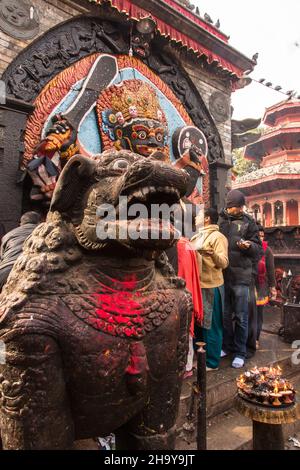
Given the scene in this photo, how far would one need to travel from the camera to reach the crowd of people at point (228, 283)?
388cm

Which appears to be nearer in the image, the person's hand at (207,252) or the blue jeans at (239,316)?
the person's hand at (207,252)

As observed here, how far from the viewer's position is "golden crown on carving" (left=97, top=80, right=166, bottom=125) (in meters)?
5.95

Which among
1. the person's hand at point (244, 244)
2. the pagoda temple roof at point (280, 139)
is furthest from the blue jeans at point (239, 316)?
the pagoda temple roof at point (280, 139)

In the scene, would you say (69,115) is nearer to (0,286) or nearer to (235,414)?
(0,286)

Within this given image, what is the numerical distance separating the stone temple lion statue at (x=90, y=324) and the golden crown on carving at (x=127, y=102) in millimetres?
4755

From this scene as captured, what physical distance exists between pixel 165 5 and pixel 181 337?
7032 mm

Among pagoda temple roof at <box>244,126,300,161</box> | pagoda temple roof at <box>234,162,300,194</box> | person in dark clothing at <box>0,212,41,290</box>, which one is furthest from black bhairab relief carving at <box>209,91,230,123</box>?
pagoda temple roof at <box>244,126,300,161</box>

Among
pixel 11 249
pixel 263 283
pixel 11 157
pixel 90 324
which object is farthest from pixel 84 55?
pixel 90 324

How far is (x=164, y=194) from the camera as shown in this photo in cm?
140

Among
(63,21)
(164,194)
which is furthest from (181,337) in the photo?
(63,21)

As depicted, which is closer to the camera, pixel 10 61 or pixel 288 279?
pixel 10 61

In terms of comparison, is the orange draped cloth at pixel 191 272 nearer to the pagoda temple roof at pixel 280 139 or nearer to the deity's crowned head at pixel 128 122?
the deity's crowned head at pixel 128 122

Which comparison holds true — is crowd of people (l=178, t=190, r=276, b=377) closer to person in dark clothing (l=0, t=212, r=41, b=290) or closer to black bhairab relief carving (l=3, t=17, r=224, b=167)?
person in dark clothing (l=0, t=212, r=41, b=290)
